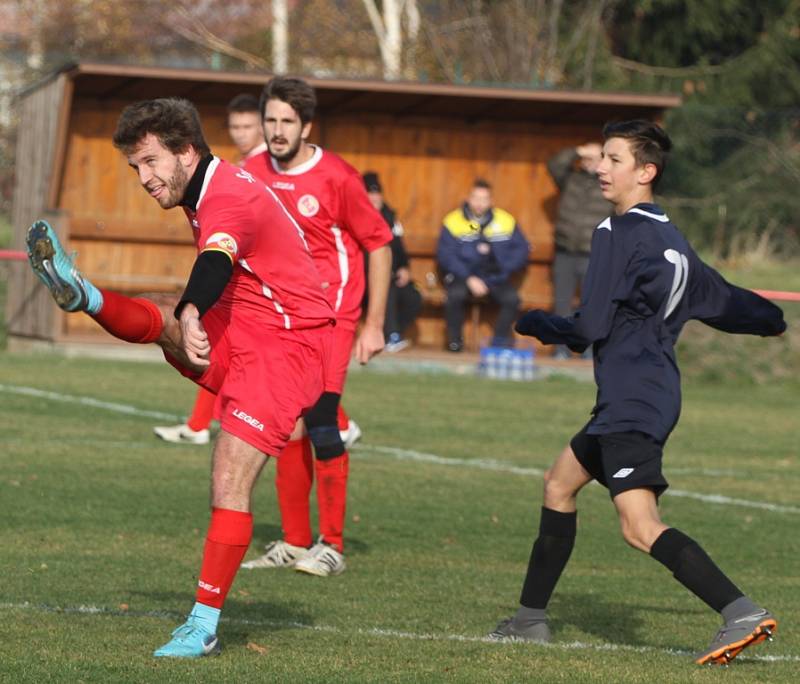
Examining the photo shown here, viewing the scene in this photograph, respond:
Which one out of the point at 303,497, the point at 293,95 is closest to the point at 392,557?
the point at 303,497

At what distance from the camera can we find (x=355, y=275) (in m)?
8.82

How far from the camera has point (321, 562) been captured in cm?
815

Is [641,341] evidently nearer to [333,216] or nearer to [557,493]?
[557,493]

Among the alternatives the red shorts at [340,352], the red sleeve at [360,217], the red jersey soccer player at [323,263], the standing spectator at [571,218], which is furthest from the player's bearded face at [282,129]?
the standing spectator at [571,218]

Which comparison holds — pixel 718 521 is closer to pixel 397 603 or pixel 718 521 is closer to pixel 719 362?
pixel 397 603

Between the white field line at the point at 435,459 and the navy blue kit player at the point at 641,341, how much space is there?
16.1ft

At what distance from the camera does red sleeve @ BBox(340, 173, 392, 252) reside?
342 inches

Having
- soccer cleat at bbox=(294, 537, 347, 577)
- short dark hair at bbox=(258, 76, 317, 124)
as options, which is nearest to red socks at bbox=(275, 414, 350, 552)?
soccer cleat at bbox=(294, 537, 347, 577)

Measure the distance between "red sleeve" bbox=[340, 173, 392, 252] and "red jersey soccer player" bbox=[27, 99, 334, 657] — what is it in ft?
7.64

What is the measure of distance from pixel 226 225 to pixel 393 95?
1482cm

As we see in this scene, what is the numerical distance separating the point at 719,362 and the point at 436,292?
357 cm

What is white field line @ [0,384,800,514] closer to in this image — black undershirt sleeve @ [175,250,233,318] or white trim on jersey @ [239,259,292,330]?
white trim on jersey @ [239,259,292,330]

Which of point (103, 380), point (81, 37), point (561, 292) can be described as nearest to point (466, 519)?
point (103, 380)

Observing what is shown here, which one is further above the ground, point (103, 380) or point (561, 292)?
point (561, 292)
